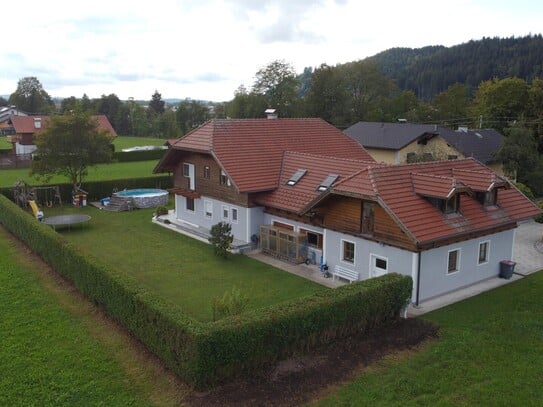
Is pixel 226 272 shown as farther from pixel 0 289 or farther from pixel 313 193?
pixel 0 289

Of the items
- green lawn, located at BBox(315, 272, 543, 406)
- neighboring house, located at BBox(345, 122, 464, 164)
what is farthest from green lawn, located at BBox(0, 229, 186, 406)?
neighboring house, located at BBox(345, 122, 464, 164)

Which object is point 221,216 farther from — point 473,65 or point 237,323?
point 473,65

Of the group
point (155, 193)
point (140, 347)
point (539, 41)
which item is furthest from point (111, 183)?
point (539, 41)

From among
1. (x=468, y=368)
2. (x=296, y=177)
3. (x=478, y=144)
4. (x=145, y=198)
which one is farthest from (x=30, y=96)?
(x=468, y=368)

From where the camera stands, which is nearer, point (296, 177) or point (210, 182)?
point (296, 177)

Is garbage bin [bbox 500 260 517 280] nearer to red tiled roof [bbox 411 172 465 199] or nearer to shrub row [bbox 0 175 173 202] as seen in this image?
red tiled roof [bbox 411 172 465 199]

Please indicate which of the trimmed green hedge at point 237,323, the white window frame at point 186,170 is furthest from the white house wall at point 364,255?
the white window frame at point 186,170
